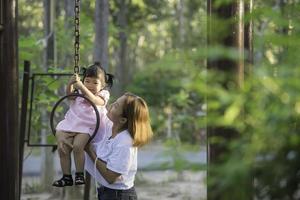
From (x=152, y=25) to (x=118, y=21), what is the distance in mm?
6406

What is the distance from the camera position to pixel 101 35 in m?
9.08

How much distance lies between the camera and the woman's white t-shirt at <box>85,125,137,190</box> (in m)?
3.62

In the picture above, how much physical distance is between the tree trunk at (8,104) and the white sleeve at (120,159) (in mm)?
671

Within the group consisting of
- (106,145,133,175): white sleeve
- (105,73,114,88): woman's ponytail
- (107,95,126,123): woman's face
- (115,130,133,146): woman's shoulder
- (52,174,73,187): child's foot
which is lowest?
(52,174,73,187): child's foot

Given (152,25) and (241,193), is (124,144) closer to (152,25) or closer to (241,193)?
(241,193)

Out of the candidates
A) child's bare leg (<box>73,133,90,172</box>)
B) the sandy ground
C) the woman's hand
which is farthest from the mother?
the sandy ground

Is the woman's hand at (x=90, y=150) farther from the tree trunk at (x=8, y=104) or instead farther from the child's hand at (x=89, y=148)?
the tree trunk at (x=8, y=104)

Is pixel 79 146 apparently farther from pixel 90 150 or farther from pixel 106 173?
pixel 106 173

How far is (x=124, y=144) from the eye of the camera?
3619mm

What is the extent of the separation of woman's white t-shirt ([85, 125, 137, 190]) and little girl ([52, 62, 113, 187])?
2.26 ft

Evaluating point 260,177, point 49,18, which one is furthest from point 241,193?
point 49,18

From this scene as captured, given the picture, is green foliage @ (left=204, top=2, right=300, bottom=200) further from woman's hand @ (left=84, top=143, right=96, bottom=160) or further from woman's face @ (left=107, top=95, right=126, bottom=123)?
woman's hand @ (left=84, top=143, right=96, bottom=160)

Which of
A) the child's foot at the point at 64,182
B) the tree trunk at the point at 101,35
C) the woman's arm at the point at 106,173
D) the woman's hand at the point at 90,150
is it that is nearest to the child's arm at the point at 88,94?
the woman's hand at the point at 90,150

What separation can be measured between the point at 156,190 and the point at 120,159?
6.58 meters
